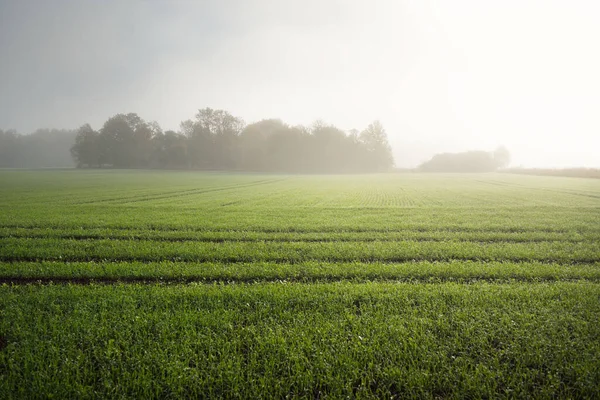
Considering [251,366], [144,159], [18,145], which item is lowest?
[251,366]

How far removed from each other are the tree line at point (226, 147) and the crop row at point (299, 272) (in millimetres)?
109416

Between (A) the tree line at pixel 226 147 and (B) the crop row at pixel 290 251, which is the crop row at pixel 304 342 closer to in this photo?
(B) the crop row at pixel 290 251

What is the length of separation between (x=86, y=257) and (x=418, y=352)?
10514 millimetres

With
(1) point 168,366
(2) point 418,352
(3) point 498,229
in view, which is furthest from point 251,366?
(3) point 498,229

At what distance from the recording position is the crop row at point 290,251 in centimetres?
981

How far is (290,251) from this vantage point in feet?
34.7

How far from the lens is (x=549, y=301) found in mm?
6285

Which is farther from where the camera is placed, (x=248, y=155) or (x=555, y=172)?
(x=248, y=155)

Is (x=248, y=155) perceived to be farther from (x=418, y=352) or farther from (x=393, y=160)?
(x=418, y=352)

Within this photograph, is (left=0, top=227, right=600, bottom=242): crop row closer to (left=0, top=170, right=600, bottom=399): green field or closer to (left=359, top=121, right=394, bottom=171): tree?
(left=0, top=170, right=600, bottom=399): green field

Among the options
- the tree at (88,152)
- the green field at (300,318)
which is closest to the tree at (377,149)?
the tree at (88,152)

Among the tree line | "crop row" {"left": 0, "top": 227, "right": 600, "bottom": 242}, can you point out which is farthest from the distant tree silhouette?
"crop row" {"left": 0, "top": 227, "right": 600, "bottom": 242}

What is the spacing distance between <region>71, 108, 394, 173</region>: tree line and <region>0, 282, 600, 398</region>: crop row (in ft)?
367

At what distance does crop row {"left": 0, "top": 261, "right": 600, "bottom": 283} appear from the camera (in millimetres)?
8086
